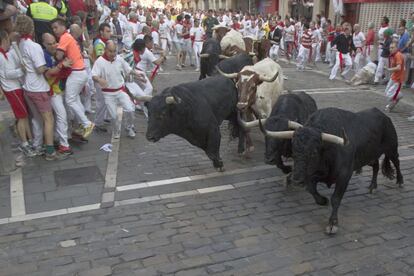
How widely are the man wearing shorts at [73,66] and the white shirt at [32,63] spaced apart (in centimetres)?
39

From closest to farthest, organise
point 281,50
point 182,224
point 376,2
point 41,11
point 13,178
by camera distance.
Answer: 1. point 182,224
2. point 13,178
3. point 41,11
4. point 376,2
5. point 281,50

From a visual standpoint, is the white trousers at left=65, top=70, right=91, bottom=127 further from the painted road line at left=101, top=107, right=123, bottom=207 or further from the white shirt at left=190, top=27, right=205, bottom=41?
the white shirt at left=190, top=27, right=205, bottom=41

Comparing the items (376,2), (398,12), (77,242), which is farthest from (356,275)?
(376,2)

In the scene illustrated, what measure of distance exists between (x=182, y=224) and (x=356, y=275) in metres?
2.11

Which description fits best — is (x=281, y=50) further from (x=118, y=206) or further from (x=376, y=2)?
(x=118, y=206)

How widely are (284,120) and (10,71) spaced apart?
4456 millimetres

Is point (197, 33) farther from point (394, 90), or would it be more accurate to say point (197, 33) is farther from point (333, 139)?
point (333, 139)

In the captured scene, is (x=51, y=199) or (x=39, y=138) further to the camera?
(x=39, y=138)

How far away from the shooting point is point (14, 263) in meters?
4.43

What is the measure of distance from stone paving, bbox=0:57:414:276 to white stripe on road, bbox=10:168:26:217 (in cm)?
8

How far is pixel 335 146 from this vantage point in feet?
15.5

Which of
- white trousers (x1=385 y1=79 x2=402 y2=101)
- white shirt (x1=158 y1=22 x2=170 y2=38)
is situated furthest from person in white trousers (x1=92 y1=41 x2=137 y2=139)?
white shirt (x1=158 y1=22 x2=170 y2=38)

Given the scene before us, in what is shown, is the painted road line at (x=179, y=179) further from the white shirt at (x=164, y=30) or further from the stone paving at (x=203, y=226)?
the white shirt at (x=164, y=30)

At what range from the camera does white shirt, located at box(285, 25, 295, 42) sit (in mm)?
20952
